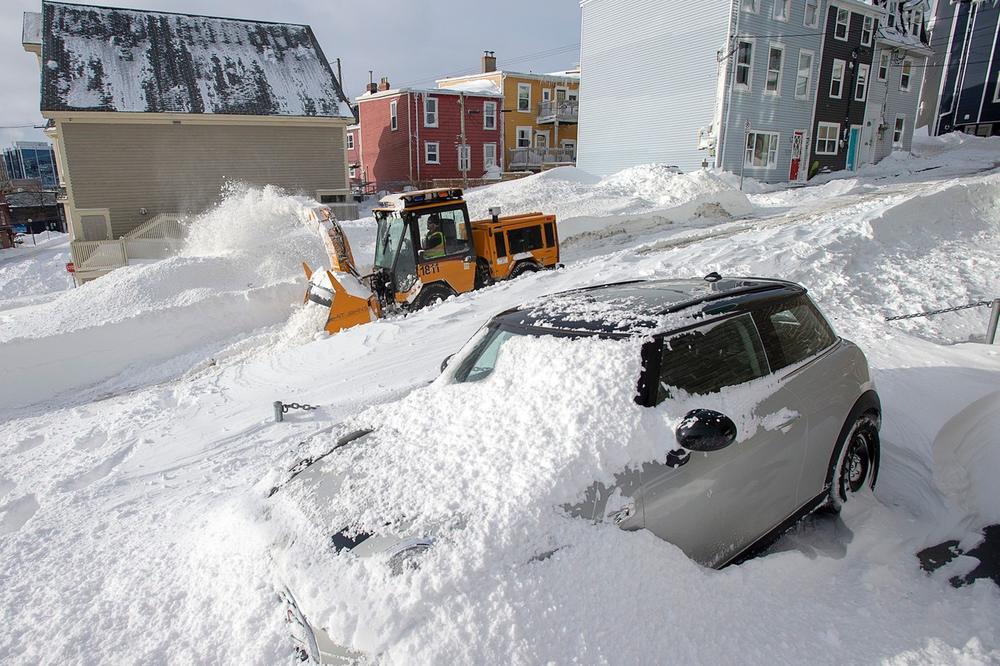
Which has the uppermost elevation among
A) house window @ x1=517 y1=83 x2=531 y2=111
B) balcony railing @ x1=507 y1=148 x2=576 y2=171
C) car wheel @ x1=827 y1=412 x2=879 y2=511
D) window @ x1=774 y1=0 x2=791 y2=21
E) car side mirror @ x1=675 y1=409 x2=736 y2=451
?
window @ x1=774 y1=0 x2=791 y2=21

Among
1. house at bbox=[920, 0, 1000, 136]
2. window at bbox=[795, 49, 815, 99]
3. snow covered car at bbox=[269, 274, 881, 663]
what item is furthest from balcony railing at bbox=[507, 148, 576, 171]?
snow covered car at bbox=[269, 274, 881, 663]

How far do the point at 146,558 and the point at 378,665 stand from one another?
8.04 ft

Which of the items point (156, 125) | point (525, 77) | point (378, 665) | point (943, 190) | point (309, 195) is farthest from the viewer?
point (525, 77)

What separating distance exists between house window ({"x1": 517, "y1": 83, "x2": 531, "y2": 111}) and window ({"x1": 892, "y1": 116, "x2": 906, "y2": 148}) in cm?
2275

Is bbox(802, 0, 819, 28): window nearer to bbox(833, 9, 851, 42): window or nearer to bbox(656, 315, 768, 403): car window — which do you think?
bbox(833, 9, 851, 42): window

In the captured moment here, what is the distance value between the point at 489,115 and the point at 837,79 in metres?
20.5

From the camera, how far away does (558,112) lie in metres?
41.5

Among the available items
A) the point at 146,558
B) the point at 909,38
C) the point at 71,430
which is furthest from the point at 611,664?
the point at 909,38

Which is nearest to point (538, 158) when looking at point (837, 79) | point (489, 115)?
point (489, 115)

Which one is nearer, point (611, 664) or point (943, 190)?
point (611, 664)

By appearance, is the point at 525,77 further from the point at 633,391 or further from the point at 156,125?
the point at 633,391

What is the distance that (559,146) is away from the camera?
43.7 m

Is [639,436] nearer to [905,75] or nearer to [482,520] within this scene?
[482,520]

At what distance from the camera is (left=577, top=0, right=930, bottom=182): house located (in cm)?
2559
